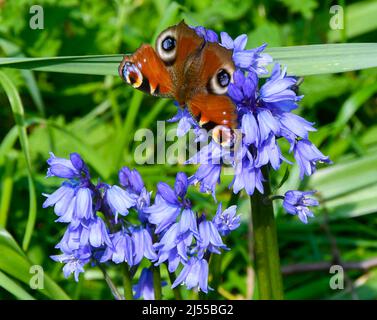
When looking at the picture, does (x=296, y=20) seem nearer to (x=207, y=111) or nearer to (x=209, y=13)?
(x=209, y=13)

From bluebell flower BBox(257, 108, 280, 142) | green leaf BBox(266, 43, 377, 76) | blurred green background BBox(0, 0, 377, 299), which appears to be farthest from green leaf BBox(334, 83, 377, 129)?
bluebell flower BBox(257, 108, 280, 142)

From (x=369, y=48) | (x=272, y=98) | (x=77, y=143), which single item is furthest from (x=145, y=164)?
(x=272, y=98)

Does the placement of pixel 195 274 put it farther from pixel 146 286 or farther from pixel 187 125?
pixel 187 125

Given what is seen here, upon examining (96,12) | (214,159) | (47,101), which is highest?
(96,12)

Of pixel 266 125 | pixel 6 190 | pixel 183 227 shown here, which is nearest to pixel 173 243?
pixel 183 227

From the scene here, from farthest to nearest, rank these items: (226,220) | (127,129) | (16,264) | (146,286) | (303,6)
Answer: (303,6) < (127,129) < (16,264) < (146,286) < (226,220)

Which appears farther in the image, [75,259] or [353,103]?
[353,103]
